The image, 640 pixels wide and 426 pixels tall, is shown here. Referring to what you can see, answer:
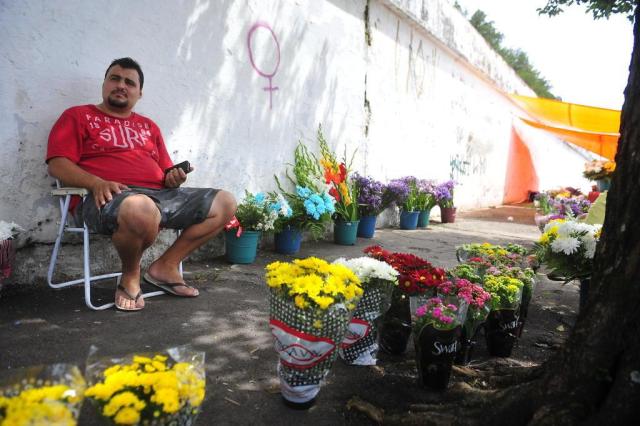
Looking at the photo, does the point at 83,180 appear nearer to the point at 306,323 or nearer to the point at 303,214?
the point at 306,323

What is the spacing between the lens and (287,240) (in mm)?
4434

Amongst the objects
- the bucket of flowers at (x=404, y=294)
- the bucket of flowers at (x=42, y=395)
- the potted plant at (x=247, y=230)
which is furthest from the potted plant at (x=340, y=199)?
the bucket of flowers at (x=42, y=395)

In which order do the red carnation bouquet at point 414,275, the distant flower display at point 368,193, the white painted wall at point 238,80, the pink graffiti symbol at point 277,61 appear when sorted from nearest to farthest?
the red carnation bouquet at point 414,275 → the white painted wall at point 238,80 → the pink graffiti symbol at point 277,61 → the distant flower display at point 368,193

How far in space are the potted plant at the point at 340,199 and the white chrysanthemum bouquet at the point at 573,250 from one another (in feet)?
9.17

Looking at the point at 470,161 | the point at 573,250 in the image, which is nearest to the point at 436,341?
the point at 573,250

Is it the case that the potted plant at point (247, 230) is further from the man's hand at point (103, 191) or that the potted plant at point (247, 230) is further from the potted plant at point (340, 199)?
the man's hand at point (103, 191)

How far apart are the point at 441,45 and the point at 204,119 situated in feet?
20.5

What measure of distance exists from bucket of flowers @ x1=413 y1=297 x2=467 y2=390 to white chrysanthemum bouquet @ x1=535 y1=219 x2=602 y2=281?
1168mm

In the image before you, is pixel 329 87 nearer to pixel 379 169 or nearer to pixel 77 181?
pixel 379 169

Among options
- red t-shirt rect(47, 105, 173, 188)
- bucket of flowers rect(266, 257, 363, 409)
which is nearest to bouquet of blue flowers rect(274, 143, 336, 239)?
red t-shirt rect(47, 105, 173, 188)

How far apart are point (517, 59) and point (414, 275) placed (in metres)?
42.1

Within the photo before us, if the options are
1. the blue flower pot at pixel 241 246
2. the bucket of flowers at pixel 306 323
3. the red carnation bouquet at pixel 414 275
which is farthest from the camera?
the blue flower pot at pixel 241 246

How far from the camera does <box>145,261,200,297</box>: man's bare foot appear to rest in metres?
2.94

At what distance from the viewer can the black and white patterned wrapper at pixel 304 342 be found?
1.52 metres
